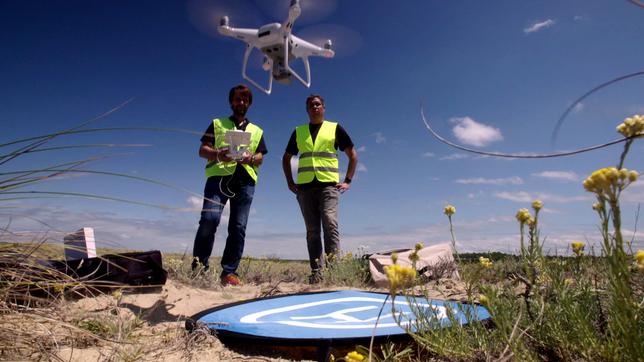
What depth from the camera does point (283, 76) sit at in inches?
215

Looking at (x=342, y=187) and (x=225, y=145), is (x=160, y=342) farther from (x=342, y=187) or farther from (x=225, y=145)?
(x=342, y=187)

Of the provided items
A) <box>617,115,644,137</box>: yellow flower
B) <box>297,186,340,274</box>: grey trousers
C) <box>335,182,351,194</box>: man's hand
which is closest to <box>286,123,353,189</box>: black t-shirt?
<box>297,186,340,274</box>: grey trousers

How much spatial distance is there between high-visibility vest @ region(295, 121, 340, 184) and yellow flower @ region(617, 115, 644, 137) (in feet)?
14.4

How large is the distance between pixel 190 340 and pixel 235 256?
2798 mm

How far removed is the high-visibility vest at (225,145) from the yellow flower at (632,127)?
4.01m

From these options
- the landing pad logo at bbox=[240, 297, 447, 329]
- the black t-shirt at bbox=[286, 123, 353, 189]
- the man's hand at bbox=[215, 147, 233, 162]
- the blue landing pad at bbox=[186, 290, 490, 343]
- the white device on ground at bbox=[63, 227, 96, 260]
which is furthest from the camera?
the black t-shirt at bbox=[286, 123, 353, 189]

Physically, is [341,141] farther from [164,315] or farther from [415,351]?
[415,351]

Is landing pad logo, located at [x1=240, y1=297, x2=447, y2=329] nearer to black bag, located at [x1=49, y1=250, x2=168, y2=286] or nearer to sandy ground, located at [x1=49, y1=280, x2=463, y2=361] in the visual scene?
sandy ground, located at [x1=49, y1=280, x2=463, y2=361]

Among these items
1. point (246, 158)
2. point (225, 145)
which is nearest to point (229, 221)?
point (246, 158)

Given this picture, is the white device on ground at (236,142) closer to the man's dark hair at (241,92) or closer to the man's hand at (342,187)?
the man's dark hair at (241,92)

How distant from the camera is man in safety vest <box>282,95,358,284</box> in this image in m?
5.42

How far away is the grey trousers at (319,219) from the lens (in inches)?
213

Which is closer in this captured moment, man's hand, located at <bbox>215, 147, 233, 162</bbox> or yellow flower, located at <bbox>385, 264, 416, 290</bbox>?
yellow flower, located at <bbox>385, 264, 416, 290</bbox>

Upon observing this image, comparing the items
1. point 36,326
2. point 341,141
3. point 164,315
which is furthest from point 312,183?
point 36,326
